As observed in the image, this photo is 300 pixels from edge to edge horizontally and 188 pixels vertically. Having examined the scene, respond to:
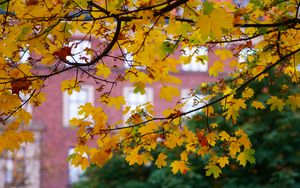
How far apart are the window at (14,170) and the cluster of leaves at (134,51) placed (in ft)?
49.2

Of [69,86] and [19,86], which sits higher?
[69,86]

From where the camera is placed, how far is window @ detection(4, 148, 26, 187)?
19.5m

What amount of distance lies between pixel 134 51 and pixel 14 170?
56.1 ft

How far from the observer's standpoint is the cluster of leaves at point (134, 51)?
3.06 meters

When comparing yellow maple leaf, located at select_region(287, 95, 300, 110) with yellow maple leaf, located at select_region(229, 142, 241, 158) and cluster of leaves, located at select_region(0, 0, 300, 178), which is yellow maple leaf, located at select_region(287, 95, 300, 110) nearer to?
cluster of leaves, located at select_region(0, 0, 300, 178)

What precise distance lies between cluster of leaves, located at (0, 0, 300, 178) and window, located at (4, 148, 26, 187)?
1499 centimetres

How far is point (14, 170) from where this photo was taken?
20.0 meters

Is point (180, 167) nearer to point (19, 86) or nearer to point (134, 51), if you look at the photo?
point (134, 51)

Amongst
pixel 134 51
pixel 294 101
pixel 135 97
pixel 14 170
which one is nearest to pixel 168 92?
pixel 134 51

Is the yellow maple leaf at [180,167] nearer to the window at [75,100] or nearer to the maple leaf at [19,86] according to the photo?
the maple leaf at [19,86]

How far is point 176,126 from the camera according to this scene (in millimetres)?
4348

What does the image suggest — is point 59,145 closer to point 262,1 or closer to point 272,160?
point 272,160

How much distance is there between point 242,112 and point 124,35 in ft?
36.7

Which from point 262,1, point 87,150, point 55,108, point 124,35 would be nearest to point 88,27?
point 124,35
